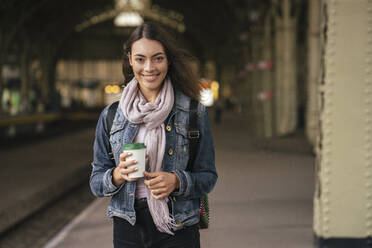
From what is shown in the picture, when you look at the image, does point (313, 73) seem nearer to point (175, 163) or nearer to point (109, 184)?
point (175, 163)

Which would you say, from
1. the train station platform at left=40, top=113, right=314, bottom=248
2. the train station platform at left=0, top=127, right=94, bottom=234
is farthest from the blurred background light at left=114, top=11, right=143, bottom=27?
the train station platform at left=40, top=113, right=314, bottom=248

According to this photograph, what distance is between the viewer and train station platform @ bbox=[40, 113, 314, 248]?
238 inches

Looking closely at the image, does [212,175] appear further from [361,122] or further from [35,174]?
[35,174]

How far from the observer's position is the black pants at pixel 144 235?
8.54 ft

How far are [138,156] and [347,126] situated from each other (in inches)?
133

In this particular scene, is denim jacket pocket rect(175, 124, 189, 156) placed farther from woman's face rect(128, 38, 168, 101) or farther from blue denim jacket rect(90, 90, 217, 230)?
woman's face rect(128, 38, 168, 101)

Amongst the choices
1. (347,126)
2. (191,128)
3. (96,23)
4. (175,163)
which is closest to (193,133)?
(191,128)

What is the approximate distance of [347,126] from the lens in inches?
208

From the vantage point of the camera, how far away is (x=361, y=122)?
5.26m

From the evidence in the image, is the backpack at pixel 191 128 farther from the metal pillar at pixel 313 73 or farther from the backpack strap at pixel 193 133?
the metal pillar at pixel 313 73

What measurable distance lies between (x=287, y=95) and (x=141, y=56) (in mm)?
17567

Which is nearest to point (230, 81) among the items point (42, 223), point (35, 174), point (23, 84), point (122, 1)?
point (122, 1)

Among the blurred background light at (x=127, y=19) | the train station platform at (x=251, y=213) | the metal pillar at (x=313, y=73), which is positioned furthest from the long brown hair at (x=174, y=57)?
the blurred background light at (x=127, y=19)

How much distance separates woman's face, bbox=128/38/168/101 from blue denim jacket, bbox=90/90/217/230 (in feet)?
0.42
